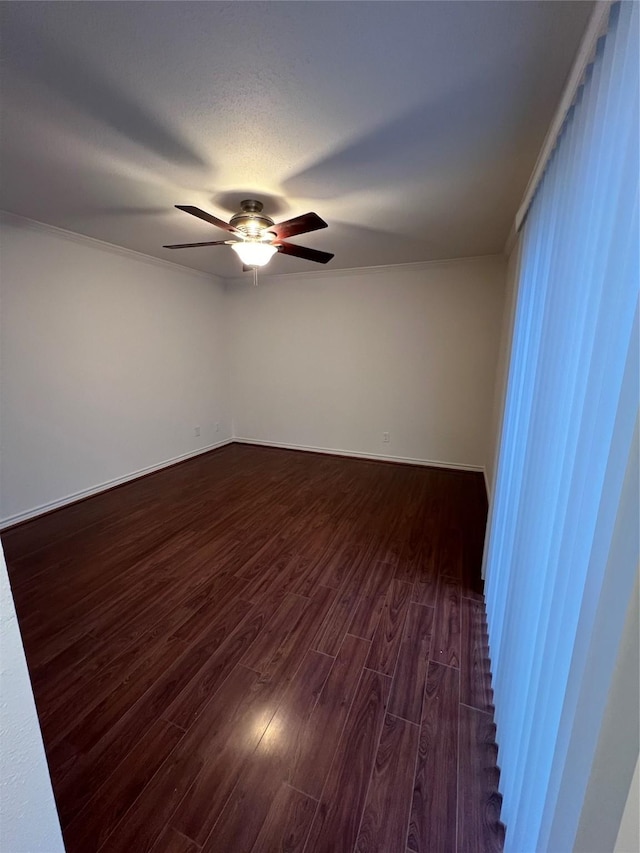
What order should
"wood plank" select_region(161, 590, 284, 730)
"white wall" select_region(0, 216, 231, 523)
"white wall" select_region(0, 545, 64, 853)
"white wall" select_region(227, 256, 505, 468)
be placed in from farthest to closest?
"white wall" select_region(227, 256, 505, 468), "white wall" select_region(0, 216, 231, 523), "wood plank" select_region(161, 590, 284, 730), "white wall" select_region(0, 545, 64, 853)

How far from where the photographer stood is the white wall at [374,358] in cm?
371

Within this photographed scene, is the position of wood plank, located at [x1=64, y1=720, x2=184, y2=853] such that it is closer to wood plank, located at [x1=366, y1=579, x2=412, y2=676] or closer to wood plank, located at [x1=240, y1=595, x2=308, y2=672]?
wood plank, located at [x1=240, y1=595, x2=308, y2=672]

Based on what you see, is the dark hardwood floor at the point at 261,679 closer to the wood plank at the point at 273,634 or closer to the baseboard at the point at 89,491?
the wood plank at the point at 273,634

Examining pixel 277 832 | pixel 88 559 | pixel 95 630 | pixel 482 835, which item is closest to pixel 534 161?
pixel 482 835

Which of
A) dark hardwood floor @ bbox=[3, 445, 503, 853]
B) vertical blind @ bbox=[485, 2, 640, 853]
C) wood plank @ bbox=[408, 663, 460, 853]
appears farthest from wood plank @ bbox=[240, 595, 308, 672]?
vertical blind @ bbox=[485, 2, 640, 853]

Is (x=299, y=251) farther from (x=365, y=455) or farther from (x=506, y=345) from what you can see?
(x=365, y=455)

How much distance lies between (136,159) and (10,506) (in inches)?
108

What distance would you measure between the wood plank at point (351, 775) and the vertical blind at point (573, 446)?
1.44ft

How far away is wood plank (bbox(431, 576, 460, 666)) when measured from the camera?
1647 mm

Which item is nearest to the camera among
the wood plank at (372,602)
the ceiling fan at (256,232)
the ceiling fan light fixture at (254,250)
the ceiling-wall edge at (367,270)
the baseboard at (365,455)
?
the wood plank at (372,602)

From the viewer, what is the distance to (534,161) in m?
1.66

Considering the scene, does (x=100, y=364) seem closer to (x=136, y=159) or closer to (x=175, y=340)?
(x=175, y=340)

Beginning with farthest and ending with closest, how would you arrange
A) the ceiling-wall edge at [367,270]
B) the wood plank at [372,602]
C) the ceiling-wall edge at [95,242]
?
1. the ceiling-wall edge at [367,270]
2. the ceiling-wall edge at [95,242]
3. the wood plank at [372,602]

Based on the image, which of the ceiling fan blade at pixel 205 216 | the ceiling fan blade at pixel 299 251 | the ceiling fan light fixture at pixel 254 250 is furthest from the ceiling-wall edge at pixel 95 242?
the ceiling fan blade at pixel 299 251
